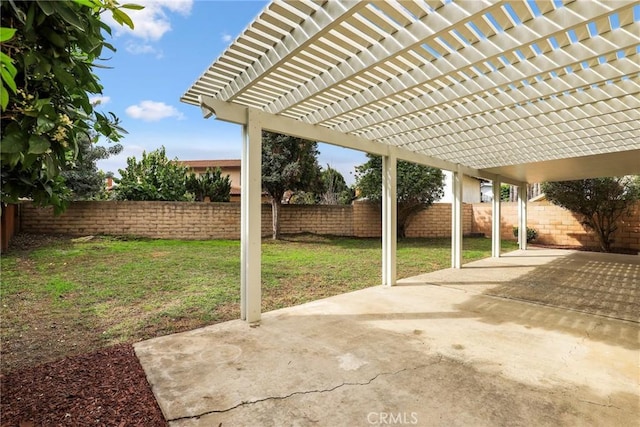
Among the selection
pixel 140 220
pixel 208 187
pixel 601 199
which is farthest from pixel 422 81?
pixel 208 187

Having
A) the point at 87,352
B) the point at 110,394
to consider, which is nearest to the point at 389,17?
the point at 110,394

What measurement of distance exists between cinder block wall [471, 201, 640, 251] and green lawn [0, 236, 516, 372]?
15.1ft

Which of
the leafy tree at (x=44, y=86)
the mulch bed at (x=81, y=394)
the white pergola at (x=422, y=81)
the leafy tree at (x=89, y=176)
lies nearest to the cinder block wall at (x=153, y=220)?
the leafy tree at (x=89, y=176)

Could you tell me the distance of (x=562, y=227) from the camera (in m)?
13.5

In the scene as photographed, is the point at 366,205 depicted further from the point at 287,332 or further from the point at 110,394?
the point at 110,394

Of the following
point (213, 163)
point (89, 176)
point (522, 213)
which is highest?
point (213, 163)

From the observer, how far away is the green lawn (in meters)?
3.87

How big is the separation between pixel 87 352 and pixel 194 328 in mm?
1064

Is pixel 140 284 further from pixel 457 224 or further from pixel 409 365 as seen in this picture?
pixel 457 224

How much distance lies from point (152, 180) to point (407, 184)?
10621 millimetres

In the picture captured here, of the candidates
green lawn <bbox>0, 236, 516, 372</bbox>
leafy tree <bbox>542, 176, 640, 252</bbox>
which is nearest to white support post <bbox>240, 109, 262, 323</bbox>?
green lawn <bbox>0, 236, 516, 372</bbox>

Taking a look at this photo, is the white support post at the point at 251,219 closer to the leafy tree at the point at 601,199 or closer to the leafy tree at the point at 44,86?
the leafy tree at the point at 44,86

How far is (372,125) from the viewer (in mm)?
4918

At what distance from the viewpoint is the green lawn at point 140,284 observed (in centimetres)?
387
